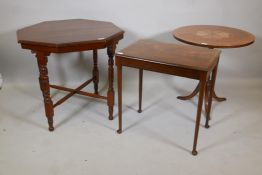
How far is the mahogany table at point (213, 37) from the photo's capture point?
1.92m

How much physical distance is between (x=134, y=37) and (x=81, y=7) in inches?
23.5

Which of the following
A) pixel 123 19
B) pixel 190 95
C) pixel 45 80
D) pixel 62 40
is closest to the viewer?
pixel 62 40

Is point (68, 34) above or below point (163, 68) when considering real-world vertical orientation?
above

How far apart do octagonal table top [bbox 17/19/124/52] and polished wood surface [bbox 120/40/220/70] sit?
0.20 metres

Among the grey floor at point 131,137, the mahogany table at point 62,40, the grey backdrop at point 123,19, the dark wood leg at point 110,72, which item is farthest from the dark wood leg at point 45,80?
the grey backdrop at point 123,19

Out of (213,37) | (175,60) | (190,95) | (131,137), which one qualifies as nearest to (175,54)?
(175,60)

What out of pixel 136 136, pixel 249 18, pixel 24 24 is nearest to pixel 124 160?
pixel 136 136

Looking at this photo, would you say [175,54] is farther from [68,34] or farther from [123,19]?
[123,19]

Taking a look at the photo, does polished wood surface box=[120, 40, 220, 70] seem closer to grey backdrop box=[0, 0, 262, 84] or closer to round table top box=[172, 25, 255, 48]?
round table top box=[172, 25, 255, 48]

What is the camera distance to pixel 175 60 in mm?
1673

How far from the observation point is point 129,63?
1771 millimetres

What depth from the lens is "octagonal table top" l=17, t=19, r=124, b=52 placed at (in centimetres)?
175

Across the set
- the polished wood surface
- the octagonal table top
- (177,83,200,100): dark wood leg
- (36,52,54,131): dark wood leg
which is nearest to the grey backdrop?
the octagonal table top

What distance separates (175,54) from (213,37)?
0.48m
